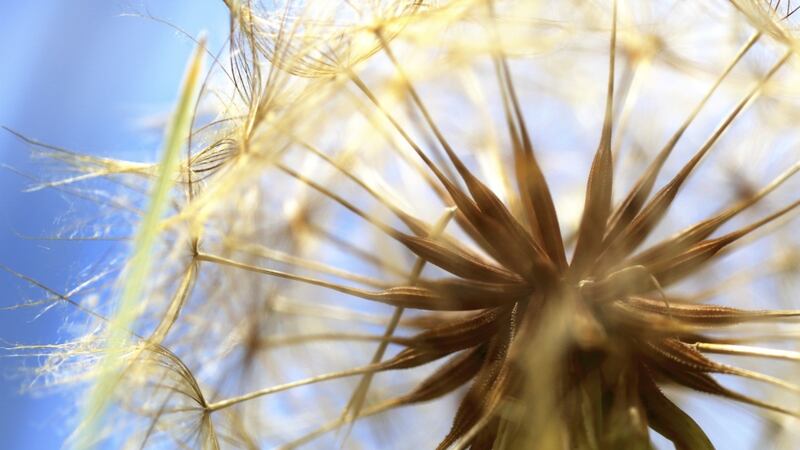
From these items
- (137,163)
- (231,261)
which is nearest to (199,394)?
(231,261)

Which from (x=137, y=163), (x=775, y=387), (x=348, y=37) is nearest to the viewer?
(x=775, y=387)

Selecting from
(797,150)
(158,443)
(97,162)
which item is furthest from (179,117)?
(797,150)

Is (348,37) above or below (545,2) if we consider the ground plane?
below

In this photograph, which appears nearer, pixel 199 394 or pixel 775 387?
pixel 775 387

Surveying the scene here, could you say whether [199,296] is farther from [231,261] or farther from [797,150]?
[797,150]

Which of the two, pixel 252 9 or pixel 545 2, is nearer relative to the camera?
pixel 252 9

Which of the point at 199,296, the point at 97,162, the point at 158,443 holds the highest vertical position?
the point at 97,162

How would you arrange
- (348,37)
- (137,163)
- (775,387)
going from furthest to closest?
(137,163), (348,37), (775,387)
